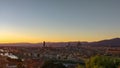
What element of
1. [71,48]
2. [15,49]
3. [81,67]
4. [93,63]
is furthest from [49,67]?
[15,49]

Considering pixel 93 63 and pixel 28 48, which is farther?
pixel 28 48

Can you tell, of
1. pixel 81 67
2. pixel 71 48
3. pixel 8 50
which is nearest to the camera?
pixel 81 67

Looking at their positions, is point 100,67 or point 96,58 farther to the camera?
point 96,58

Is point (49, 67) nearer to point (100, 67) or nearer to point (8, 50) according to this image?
point (100, 67)

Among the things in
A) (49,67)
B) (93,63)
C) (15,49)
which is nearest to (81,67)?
(93,63)

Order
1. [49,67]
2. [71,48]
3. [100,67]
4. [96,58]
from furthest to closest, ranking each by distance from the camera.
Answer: [71,48]
[49,67]
[96,58]
[100,67]

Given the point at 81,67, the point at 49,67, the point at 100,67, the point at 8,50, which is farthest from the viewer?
the point at 8,50

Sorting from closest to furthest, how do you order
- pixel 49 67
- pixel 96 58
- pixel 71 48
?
pixel 96 58 < pixel 49 67 < pixel 71 48

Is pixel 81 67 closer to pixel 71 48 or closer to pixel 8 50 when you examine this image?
pixel 71 48
